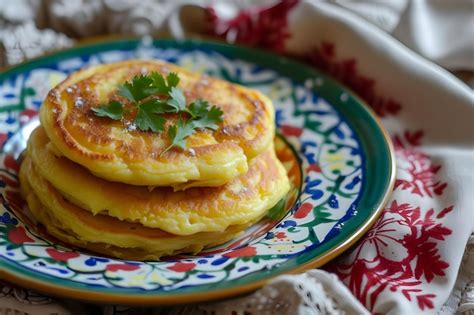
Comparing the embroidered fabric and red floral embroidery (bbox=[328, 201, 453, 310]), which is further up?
the embroidered fabric

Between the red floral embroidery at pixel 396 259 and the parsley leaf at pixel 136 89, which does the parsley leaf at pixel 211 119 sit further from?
the red floral embroidery at pixel 396 259

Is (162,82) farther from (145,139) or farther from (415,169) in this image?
(415,169)

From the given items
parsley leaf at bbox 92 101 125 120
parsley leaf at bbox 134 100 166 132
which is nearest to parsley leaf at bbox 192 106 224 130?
parsley leaf at bbox 134 100 166 132

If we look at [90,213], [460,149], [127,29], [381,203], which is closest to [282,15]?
[127,29]

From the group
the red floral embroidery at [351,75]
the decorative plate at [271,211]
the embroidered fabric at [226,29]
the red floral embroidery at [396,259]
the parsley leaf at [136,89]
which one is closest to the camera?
the decorative plate at [271,211]

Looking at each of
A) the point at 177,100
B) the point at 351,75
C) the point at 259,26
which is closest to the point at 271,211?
the point at 177,100

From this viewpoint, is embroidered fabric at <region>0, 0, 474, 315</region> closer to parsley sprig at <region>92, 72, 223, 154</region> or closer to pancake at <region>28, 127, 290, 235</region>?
pancake at <region>28, 127, 290, 235</region>

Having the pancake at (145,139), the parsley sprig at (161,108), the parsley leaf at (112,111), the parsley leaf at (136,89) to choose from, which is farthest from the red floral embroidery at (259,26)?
the parsley leaf at (112,111)
